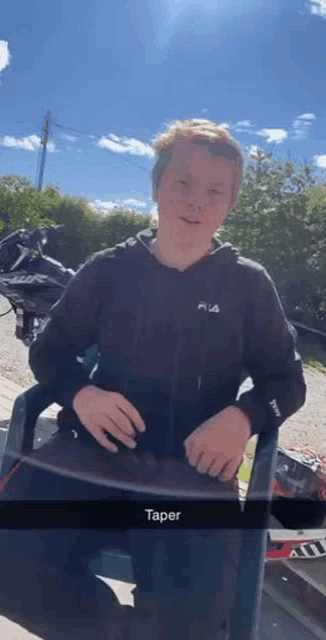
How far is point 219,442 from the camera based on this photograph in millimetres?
727

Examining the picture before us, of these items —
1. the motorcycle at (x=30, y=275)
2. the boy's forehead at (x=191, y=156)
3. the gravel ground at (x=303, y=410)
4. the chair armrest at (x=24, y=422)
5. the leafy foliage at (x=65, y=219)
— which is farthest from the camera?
the gravel ground at (x=303, y=410)

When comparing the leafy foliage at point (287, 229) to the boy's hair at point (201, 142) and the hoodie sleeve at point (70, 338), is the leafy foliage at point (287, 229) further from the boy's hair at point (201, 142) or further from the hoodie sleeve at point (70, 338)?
the hoodie sleeve at point (70, 338)

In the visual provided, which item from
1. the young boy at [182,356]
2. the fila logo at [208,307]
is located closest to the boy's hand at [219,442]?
the young boy at [182,356]

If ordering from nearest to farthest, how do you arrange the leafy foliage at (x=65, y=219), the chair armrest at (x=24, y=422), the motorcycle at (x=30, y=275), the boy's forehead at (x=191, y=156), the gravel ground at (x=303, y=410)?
1. the boy's forehead at (x=191, y=156)
2. the chair armrest at (x=24, y=422)
3. the leafy foliage at (x=65, y=219)
4. the motorcycle at (x=30, y=275)
5. the gravel ground at (x=303, y=410)

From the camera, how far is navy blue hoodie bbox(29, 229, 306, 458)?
73 centimetres

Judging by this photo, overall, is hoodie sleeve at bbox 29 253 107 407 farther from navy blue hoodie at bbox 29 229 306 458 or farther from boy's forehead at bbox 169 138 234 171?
boy's forehead at bbox 169 138 234 171

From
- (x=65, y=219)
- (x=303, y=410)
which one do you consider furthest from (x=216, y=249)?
(x=303, y=410)

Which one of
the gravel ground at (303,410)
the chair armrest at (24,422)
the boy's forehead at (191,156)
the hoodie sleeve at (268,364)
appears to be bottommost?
the gravel ground at (303,410)

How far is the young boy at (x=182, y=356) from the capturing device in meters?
0.72

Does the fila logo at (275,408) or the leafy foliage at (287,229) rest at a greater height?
the leafy foliage at (287,229)

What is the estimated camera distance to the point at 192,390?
2.40 ft

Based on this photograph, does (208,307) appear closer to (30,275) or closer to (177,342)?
(177,342)

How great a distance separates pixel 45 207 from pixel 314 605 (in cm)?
117

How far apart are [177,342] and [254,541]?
0.33m
